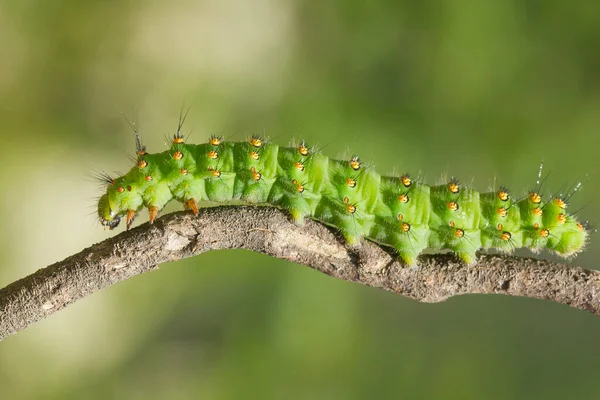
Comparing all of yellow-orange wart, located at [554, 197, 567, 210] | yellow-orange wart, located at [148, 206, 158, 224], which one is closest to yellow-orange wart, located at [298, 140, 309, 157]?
yellow-orange wart, located at [148, 206, 158, 224]

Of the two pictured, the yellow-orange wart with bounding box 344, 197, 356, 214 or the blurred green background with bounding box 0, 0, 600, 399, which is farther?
the blurred green background with bounding box 0, 0, 600, 399

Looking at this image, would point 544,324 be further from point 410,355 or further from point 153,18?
point 153,18

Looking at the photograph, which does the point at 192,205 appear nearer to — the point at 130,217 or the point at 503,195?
the point at 130,217

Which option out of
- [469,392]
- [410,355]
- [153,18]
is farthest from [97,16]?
[469,392]

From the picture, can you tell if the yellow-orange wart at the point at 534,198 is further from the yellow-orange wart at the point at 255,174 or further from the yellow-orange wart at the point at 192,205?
the yellow-orange wart at the point at 192,205

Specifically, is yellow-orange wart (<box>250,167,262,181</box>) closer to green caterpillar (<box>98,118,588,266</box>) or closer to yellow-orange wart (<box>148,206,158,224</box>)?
green caterpillar (<box>98,118,588,266</box>)

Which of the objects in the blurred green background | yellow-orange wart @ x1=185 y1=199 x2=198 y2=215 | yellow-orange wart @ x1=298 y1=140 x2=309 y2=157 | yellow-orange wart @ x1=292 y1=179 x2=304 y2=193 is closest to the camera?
yellow-orange wart @ x1=185 y1=199 x2=198 y2=215

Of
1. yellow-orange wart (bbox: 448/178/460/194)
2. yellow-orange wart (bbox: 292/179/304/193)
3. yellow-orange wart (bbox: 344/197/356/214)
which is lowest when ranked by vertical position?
yellow-orange wart (bbox: 344/197/356/214)
